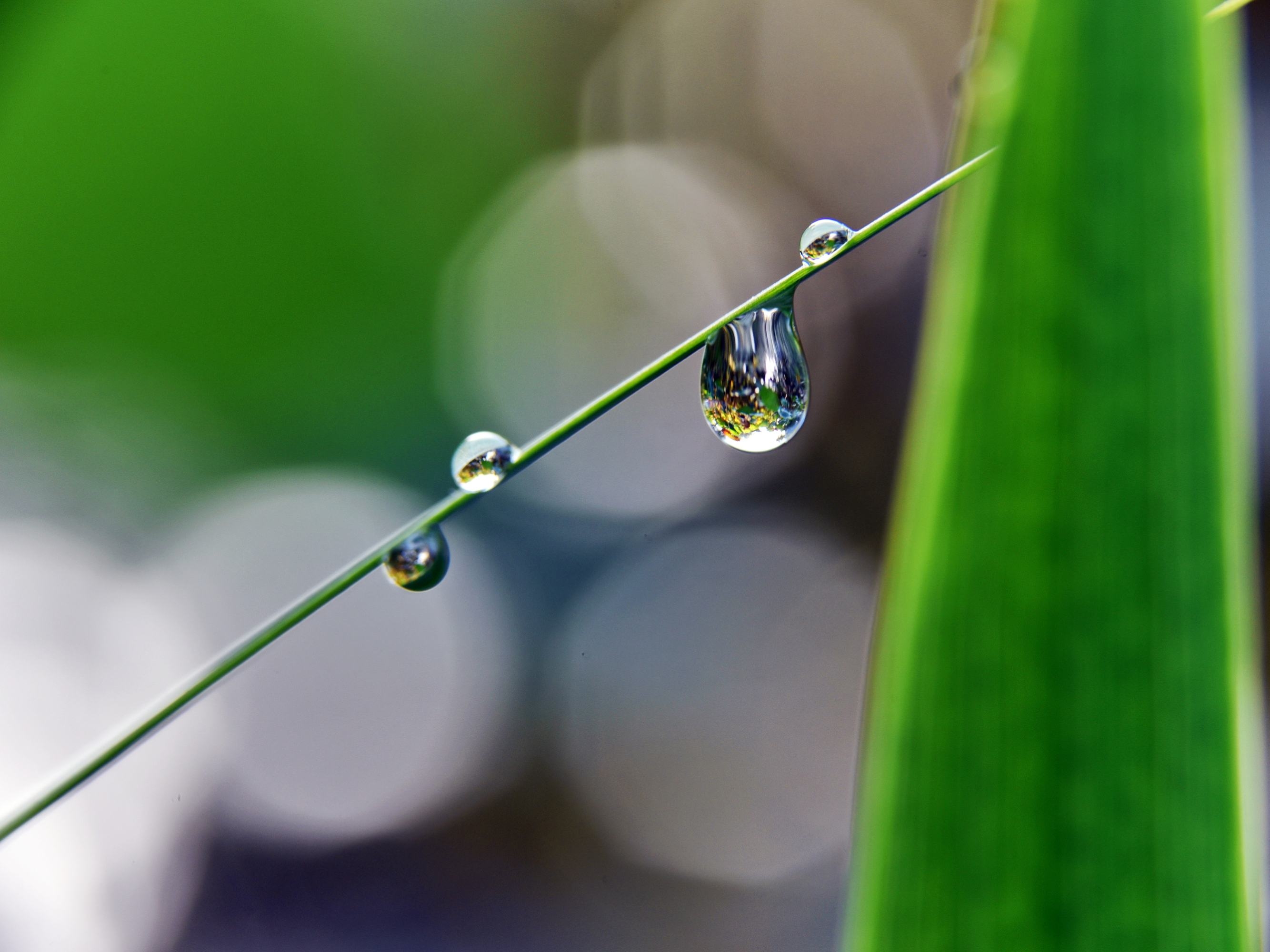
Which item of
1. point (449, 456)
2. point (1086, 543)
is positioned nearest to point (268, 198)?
point (449, 456)

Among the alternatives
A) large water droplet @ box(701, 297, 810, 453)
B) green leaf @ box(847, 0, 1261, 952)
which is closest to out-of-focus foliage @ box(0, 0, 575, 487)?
large water droplet @ box(701, 297, 810, 453)

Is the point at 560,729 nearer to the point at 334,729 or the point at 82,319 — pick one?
the point at 334,729

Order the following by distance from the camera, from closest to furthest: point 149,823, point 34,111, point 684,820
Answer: point 149,823 < point 684,820 < point 34,111

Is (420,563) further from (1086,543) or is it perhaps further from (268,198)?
(268,198)

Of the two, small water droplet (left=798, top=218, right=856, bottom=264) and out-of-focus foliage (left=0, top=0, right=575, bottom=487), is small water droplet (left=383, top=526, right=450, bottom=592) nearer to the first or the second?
small water droplet (left=798, top=218, right=856, bottom=264)

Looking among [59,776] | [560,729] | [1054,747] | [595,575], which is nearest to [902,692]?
[1054,747]

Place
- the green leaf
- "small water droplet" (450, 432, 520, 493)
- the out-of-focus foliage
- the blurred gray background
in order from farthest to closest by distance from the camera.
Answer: the out-of-focus foliage → the blurred gray background → "small water droplet" (450, 432, 520, 493) → the green leaf

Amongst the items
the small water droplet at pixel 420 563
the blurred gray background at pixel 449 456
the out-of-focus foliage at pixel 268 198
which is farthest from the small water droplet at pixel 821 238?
the out-of-focus foliage at pixel 268 198
